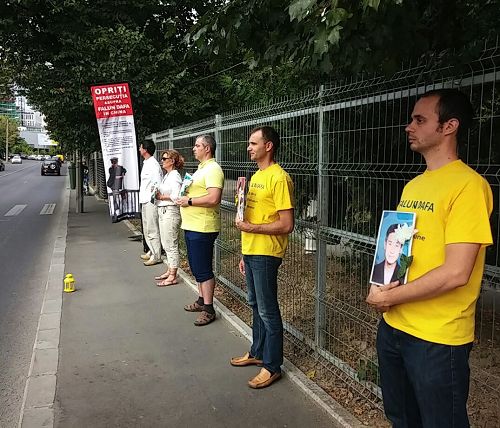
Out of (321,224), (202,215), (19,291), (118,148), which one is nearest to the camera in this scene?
(321,224)

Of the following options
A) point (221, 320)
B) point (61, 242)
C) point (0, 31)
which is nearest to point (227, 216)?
point (221, 320)

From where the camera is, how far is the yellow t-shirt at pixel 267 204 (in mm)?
3494

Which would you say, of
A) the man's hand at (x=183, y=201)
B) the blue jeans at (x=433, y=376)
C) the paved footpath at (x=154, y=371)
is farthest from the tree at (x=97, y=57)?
the blue jeans at (x=433, y=376)

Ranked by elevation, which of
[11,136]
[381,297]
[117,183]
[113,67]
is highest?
[11,136]

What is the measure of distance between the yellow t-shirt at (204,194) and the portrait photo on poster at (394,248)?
287 cm

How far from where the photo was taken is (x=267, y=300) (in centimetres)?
365

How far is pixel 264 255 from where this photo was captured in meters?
3.61

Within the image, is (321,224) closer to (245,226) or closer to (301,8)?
(245,226)

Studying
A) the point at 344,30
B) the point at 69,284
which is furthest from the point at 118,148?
the point at 344,30

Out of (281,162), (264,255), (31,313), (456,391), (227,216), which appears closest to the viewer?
(456,391)

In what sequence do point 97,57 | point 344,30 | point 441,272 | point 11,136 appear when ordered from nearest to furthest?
1. point 441,272
2. point 344,30
3. point 97,57
4. point 11,136

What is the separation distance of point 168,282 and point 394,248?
518cm

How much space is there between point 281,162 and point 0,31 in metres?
11.0

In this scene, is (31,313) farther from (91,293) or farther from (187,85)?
(187,85)
